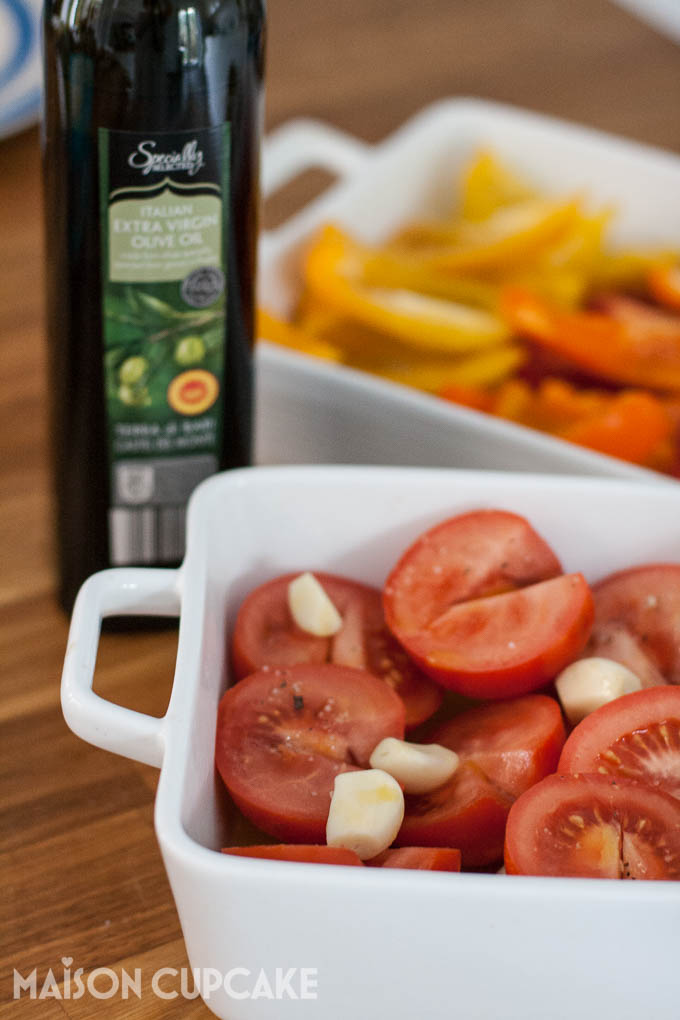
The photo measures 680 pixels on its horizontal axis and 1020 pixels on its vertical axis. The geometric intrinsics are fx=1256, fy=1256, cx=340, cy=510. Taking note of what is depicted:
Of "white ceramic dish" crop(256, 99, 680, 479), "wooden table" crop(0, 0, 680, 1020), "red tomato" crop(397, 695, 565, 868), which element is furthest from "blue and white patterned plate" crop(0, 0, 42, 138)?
"red tomato" crop(397, 695, 565, 868)

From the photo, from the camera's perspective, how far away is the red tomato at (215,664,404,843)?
63 centimetres

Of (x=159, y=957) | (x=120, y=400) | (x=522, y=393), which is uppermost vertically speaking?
(x=120, y=400)

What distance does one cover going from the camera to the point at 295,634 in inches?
29.4

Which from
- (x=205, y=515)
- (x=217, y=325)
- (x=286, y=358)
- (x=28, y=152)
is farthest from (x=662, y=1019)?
(x=28, y=152)

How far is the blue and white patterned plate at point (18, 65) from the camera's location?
1.36m

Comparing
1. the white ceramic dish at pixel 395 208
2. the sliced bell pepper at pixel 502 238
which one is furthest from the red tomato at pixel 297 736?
the sliced bell pepper at pixel 502 238

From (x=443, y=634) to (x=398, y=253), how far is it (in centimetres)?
63

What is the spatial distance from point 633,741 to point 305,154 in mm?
839

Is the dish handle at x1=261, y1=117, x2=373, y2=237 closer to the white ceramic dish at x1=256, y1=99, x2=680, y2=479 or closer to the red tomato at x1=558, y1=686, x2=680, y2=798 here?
the white ceramic dish at x1=256, y1=99, x2=680, y2=479

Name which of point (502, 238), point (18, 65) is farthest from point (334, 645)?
point (18, 65)

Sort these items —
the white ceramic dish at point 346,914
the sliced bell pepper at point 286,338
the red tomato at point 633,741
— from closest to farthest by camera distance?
the white ceramic dish at point 346,914, the red tomato at point 633,741, the sliced bell pepper at point 286,338

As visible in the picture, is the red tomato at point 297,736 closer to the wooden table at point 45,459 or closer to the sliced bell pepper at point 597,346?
the wooden table at point 45,459

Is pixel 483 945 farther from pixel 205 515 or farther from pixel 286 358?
pixel 286 358

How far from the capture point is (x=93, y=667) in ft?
2.06
